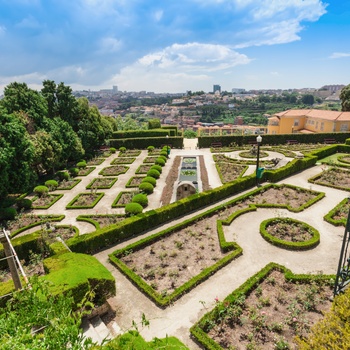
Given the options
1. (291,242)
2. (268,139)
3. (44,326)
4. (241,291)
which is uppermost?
(44,326)

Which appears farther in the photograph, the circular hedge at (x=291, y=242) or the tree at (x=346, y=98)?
the tree at (x=346, y=98)

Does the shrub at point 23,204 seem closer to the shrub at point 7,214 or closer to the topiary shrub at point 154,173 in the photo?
the shrub at point 7,214

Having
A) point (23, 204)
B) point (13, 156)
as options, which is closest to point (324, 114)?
point (13, 156)

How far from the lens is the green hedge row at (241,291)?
7809mm

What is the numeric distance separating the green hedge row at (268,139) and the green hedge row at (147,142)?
373cm

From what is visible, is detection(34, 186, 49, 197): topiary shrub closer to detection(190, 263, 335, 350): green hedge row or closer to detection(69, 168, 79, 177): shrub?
detection(69, 168, 79, 177): shrub

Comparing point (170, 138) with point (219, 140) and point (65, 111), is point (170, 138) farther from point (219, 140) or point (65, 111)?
point (65, 111)

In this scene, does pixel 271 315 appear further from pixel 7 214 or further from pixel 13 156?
pixel 13 156

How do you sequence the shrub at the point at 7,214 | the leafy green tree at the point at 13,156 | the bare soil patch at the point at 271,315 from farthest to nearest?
the shrub at the point at 7,214 < the leafy green tree at the point at 13,156 < the bare soil patch at the point at 271,315

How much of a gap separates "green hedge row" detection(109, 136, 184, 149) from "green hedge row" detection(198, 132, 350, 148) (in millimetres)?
3734

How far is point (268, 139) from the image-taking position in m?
39.8

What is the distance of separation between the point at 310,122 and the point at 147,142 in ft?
104

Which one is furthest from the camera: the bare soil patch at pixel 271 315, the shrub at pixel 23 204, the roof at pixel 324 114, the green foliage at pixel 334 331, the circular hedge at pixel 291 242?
the roof at pixel 324 114

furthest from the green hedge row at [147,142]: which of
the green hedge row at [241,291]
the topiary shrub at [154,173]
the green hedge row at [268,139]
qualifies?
the green hedge row at [241,291]
